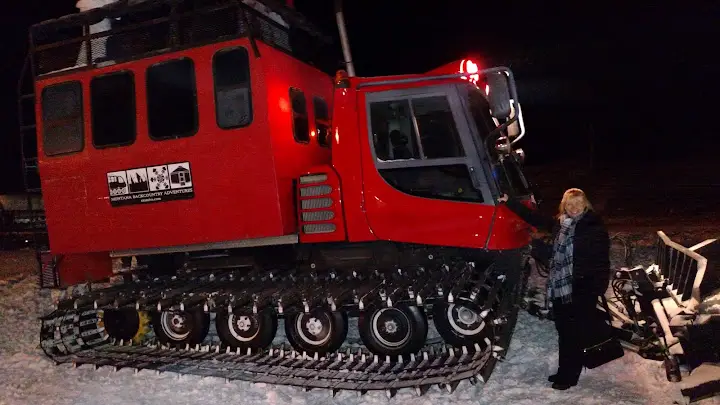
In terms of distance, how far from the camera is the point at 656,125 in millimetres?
31141

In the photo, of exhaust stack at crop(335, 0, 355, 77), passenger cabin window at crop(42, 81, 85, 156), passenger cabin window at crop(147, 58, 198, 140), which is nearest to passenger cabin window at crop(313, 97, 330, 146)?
exhaust stack at crop(335, 0, 355, 77)

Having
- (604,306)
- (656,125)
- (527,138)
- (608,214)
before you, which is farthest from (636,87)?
(604,306)

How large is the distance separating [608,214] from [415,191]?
1544cm

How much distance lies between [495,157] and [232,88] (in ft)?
9.39

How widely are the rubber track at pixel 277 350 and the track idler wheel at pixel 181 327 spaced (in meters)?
0.18

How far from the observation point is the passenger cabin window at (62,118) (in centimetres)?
670

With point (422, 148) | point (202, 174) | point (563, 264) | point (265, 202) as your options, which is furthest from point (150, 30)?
point (563, 264)

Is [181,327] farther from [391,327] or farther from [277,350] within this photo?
[391,327]

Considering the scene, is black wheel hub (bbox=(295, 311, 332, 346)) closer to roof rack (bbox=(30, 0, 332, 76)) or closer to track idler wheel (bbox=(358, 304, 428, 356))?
track idler wheel (bbox=(358, 304, 428, 356))

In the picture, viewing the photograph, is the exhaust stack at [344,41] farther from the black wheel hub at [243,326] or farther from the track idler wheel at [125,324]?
the track idler wheel at [125,324]

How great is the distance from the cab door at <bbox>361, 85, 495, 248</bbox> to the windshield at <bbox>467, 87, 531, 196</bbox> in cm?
18

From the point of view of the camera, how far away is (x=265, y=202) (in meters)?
5.98

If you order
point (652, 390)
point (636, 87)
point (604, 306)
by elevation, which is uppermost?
point (636, 87)

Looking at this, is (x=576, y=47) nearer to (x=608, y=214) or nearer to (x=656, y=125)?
(x=656, y=125)
